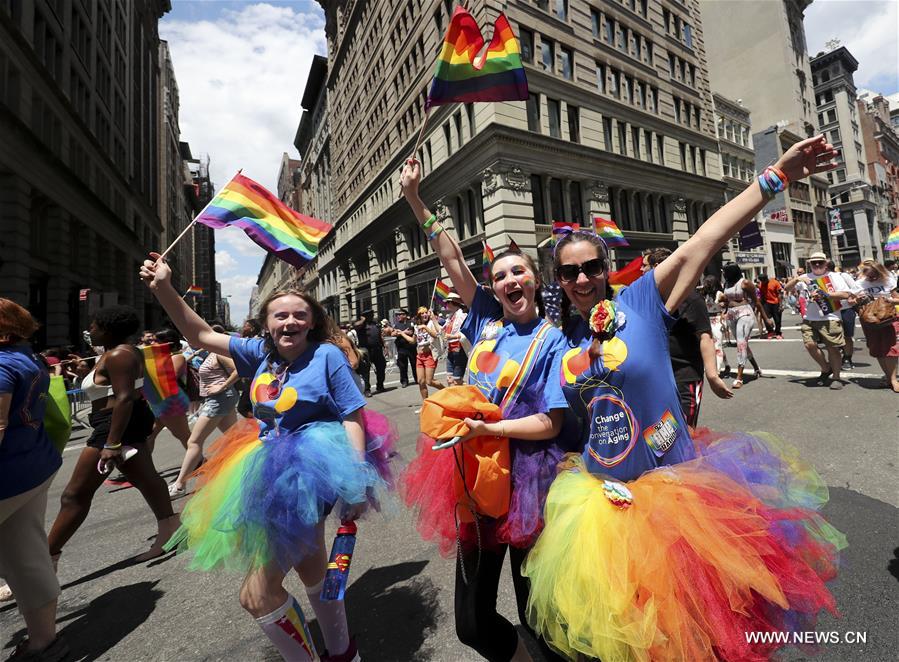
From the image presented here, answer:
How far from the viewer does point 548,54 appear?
21688mm

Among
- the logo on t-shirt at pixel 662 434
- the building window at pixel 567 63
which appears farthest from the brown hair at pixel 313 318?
the building window at pixel 567 63

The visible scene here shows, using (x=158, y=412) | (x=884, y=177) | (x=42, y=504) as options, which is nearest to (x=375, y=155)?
(x=158, y=412)

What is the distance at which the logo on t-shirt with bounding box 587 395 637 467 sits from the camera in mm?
1709

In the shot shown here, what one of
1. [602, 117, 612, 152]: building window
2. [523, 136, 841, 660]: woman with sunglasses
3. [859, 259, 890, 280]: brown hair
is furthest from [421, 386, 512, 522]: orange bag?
[602, 117, 612, 152]: building window

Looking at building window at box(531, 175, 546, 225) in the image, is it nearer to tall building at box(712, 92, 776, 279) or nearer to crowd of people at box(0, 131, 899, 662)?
crowd of people at box(0, 131, 899, 662)

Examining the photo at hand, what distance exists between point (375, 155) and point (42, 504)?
34509 millimetres

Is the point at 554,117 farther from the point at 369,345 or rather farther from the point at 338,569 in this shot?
the point at 338,569

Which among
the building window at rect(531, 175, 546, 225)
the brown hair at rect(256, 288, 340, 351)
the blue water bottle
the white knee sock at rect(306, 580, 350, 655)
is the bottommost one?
the white knee sock at rect(306, 580, 350, 655)

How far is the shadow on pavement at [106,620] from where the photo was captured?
8.93 feet

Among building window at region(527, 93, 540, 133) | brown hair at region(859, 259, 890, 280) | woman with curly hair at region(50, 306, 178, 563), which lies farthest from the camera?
building window at region(527, 93, 540, 133)

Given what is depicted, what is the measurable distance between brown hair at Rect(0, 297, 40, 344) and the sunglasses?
320cm

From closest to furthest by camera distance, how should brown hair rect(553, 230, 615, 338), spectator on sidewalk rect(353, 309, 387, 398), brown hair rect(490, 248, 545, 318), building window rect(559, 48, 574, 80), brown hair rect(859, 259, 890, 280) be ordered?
brown hair rect(553, 230, 615, 338), brown hair rect(490, 248, 545, 318), brown hair rect(859, 259, 890, 280), spectator on sidewalk rect(353, 309, 387, 398), building window rect(559, 48, 574, 80)

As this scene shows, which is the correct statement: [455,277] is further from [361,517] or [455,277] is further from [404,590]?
[404,590]

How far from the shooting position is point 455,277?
266 centimetres
